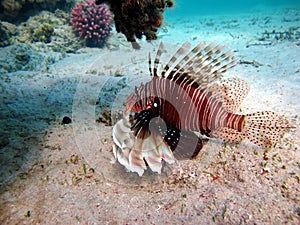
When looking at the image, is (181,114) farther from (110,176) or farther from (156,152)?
(110,176)

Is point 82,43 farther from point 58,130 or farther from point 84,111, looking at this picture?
point 58,130

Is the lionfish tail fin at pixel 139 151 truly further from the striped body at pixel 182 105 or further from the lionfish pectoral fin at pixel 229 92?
the lionfish pectoral fin at pixel 229 92

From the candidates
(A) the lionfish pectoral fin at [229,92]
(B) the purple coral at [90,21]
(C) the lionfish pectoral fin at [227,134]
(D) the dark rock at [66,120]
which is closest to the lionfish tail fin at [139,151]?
(C) the lionfish pectoral fin at [227,134]

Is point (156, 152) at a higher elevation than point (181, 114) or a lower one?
lower

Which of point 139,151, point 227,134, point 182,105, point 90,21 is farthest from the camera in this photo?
point 90,21

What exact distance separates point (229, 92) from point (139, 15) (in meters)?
1.97

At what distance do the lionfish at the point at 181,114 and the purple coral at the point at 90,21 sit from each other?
8.02m

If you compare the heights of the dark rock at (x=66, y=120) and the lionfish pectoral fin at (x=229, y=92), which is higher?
the lionfish pectoral fin at (x=229, y=92)

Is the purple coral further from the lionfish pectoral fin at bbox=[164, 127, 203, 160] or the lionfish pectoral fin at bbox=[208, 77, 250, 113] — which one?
the lionfish pectoral fin at bbox=[164, 127, 203, 160]

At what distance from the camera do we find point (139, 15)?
3639 millimetres

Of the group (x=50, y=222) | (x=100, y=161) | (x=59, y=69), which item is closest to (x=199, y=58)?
(x=100, y=161)

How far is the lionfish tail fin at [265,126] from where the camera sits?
2914mm

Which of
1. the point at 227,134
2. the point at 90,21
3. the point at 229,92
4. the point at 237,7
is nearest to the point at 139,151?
the point at 227,134

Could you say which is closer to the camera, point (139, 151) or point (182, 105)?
point (139, 151)
